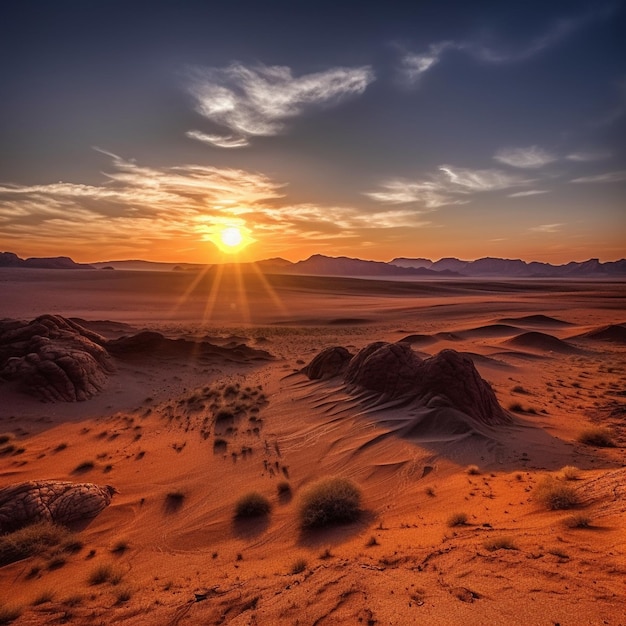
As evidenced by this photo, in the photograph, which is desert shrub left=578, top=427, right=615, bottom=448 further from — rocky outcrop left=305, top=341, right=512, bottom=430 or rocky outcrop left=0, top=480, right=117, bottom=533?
rocky outcrop left=0, top=480, right=117, bottom=533

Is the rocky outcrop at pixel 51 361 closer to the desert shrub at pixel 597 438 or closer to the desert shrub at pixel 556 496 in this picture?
the desert shrub at pixel 556 496

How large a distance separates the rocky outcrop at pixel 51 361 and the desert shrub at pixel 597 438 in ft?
58.6

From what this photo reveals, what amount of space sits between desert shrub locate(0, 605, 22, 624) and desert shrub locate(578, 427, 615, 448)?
1259 cm

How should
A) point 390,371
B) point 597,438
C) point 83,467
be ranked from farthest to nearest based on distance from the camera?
point 390,371 < point 597,438 < point 83,467

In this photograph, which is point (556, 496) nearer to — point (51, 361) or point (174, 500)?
point (174, 500)

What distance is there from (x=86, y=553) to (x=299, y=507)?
12.6 feet

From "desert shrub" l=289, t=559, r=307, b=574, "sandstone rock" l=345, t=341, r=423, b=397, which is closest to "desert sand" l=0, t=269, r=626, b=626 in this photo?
"desert shrub" l=289, t=559, r=307, b=574

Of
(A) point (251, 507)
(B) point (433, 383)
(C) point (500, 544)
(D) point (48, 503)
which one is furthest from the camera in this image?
(B) point (433, 383)

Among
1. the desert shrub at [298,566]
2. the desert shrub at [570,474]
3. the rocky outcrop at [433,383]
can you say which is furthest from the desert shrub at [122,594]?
the rocky outcrop at [433,383]

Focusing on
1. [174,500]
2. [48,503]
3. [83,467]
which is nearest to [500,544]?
[174,500]

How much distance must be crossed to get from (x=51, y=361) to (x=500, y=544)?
17.7 meters

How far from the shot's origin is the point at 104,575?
5875 mm

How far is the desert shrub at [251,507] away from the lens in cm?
776

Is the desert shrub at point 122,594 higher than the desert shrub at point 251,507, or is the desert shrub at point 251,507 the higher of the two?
the desert shrub at point 122,594
